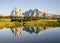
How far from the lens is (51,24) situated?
45812mm

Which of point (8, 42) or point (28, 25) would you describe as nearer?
point (8, 42)

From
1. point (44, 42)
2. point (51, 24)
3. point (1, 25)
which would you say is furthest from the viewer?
point (51, 24)

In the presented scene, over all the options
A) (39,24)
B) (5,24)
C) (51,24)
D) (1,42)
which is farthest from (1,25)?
(1,42)

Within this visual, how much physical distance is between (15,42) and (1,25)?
75.3 feet

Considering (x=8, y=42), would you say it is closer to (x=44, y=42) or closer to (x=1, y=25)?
(x=44, y=42)

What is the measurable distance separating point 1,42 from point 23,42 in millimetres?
2505

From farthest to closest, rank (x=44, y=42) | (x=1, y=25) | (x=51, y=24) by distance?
(x=51, y=24)
(x=1, y=25)
(x=44, y=42)

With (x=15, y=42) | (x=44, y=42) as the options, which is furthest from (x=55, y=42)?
(x=15, y=42)

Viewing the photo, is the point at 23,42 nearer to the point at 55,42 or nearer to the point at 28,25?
the point at 55,42

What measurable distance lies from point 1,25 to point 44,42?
948 inches

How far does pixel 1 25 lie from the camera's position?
42.4m

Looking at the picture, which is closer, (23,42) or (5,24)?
(23,42)

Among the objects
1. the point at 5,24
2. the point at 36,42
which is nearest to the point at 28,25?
the point at 5,24

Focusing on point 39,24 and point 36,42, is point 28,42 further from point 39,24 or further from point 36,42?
point 39,24
